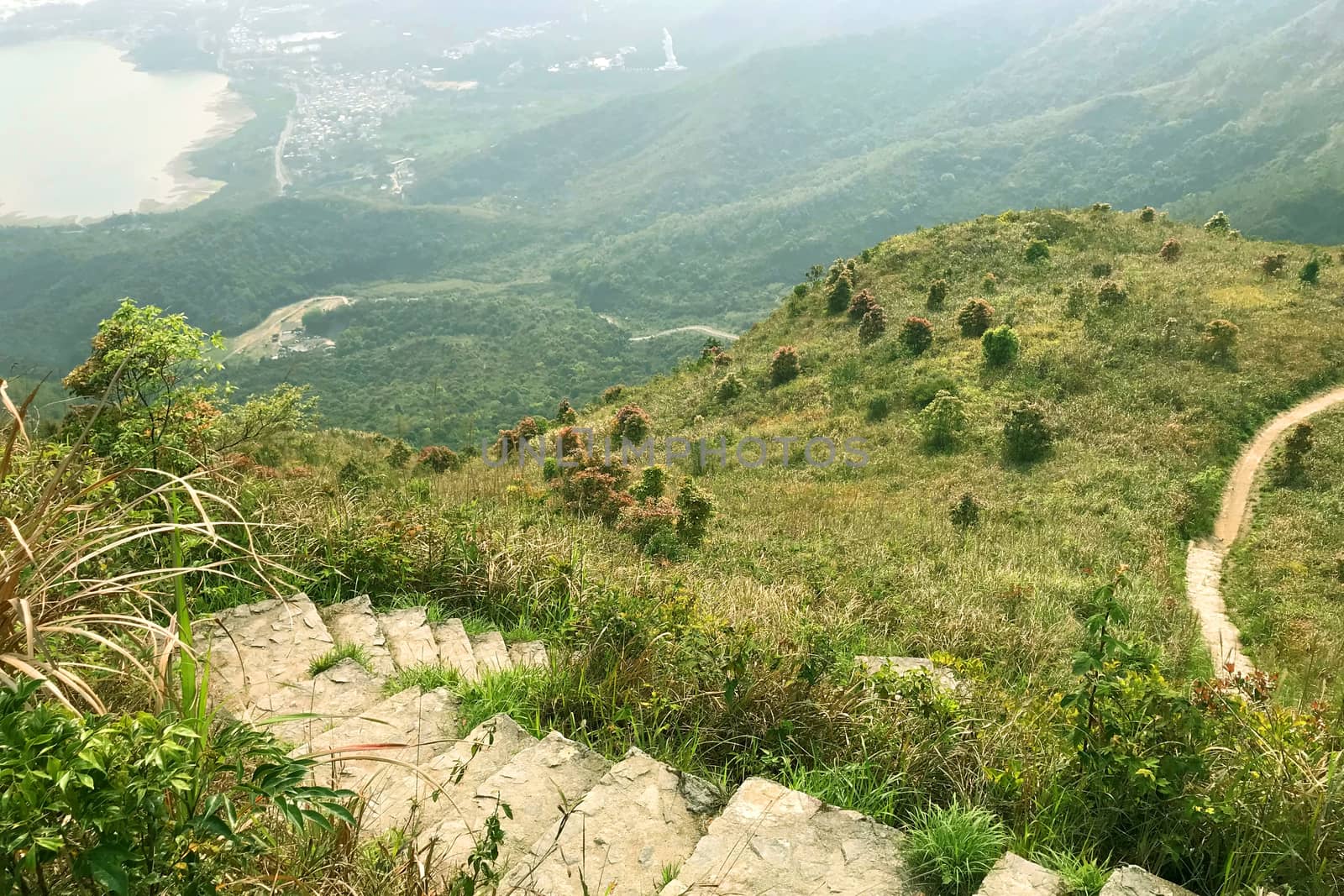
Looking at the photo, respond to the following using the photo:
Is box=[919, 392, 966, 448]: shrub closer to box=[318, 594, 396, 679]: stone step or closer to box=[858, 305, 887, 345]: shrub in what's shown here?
box=[858, 305, 887, 345]: shrub

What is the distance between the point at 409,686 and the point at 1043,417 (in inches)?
773

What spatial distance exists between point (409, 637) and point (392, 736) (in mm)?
1587

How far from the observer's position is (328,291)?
161375 millimetres

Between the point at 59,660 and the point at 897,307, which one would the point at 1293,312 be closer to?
the point at 897,307

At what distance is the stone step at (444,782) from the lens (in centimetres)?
333

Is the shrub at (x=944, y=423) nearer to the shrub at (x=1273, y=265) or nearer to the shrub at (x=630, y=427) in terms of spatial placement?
the shrub at (x=630, y=427)

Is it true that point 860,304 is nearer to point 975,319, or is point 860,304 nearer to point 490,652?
point 975,319

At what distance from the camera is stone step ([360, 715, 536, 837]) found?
3.33 metres

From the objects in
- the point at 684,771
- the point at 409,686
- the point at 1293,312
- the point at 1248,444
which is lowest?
the point at 1248,444

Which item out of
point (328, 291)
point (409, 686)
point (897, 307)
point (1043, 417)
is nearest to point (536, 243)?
point (328, 291)

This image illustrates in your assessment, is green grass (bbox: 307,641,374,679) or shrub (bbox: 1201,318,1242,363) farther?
shrub (bbox: 1201,318,1242,363)

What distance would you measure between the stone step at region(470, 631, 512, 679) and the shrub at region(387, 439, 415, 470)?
15.5 m

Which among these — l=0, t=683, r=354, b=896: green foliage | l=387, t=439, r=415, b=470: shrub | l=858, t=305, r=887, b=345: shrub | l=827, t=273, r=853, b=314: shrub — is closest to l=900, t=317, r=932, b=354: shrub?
l=858, t=305, r=887, b=345: shrub

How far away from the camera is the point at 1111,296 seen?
2617cm
